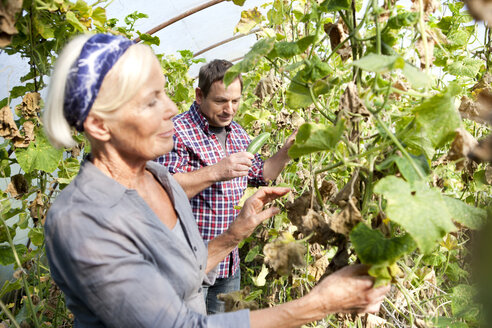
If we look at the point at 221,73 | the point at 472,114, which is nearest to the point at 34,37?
the point at 221,73

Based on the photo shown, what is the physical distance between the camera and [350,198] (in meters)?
0.80

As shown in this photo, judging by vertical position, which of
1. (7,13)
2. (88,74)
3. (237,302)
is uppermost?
(7,13)

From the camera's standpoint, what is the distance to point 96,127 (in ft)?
3.15

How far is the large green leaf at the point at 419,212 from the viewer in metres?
0.62

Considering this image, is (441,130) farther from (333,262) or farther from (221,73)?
(221,73)

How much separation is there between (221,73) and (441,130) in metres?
1.30

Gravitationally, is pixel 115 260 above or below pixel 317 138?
below

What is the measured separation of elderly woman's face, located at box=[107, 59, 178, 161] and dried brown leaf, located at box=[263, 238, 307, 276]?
1.09 ft

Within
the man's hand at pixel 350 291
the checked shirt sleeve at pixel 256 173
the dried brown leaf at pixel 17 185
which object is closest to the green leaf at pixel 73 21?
the dried brown leaf at pixel 17 185

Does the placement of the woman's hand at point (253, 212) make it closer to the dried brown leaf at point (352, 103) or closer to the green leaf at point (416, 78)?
the dried brown leaf at point (352, 103)

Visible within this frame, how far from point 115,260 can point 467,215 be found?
0.60 metres

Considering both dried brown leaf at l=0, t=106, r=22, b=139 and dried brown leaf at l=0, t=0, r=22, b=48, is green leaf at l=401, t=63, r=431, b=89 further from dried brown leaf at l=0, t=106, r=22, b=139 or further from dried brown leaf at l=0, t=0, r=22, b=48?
dried brown leaf at l=0, t=106, r=22, b=139

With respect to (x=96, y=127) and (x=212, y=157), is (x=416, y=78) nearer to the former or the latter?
(x=96, y=127)

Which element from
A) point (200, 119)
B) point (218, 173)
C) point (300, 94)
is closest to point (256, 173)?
point (200, 119)
